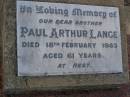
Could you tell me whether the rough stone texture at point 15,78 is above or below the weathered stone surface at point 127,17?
below

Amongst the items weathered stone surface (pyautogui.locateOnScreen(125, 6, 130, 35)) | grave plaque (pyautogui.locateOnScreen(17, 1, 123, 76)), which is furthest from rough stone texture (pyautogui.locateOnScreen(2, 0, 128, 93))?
weathered stone surface (pyautogui.locateOnScreen(125, 6, 130, 35))

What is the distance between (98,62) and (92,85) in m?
0.37

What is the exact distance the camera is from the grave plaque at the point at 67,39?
4.90m

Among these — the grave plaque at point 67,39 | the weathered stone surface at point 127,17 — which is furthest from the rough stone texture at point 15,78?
the weathered stone surface at point 127,17

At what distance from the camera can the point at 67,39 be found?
16.8ft

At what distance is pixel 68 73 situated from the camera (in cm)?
508

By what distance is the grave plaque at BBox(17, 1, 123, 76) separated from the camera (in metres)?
4.90

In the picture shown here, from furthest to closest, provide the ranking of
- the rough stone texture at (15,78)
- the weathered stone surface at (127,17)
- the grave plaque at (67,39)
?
1. the weathered stone surface at (127,17)
2. the grave plaque at (67,39)
3. the rough stone texture at (15,78)

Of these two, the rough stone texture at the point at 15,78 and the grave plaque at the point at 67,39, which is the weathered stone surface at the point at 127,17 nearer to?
the grave plaque at the point at 67,39

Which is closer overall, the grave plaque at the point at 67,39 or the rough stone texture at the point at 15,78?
the rough stone texture at the point at 15,78

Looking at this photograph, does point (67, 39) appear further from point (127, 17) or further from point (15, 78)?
point (127, 17)

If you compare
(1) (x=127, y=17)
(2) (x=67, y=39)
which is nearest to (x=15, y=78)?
(2) (x=67, y=39)

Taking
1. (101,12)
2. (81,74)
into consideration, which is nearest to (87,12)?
(101,12)

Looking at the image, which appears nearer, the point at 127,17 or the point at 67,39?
the point at 67,39
